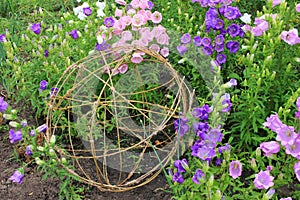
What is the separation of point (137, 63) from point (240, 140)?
3.96ft

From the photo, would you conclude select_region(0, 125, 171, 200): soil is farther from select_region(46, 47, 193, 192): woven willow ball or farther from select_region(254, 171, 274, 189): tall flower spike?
select_region(254, 171, 274, 189): tall flower spike

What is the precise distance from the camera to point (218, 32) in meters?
4.14

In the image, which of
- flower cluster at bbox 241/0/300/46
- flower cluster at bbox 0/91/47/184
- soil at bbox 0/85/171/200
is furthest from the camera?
soil at bbox 0/85/171/200

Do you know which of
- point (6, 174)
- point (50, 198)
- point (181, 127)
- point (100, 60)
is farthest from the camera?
point (100, 60)

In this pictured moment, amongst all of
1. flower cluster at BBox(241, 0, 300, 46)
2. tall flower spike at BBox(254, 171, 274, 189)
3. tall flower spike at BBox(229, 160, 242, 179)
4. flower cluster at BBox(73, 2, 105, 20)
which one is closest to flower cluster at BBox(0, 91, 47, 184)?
flower cluster at BBox(73, 2, 105, 20)

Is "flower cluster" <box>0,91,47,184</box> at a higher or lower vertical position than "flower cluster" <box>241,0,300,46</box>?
lower

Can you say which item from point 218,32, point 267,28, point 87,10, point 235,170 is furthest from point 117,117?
point 267,28

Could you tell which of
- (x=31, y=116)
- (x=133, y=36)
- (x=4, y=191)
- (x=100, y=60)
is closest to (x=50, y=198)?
(x=4, y=191)

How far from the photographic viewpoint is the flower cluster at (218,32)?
3.89 metres

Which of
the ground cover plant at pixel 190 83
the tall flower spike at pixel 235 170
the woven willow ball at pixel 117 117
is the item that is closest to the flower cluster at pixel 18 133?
the ground cover plant at pixel 190 83

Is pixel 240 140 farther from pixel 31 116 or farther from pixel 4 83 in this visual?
pixel 4 83

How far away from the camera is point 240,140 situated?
389cm

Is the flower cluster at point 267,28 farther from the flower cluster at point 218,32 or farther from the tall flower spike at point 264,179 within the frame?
the tall flower spike at point 264,179

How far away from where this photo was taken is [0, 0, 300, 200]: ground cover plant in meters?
3.27
